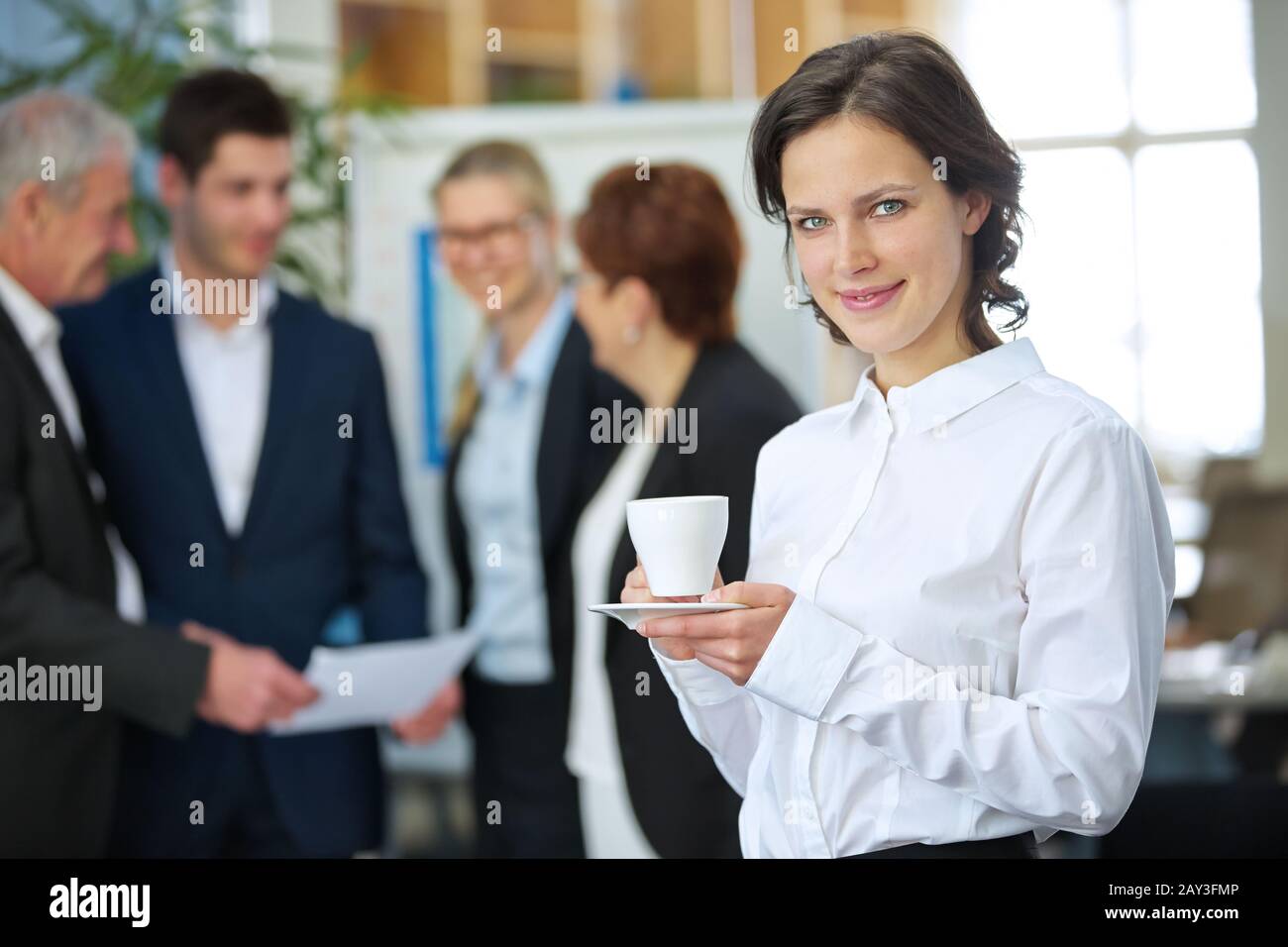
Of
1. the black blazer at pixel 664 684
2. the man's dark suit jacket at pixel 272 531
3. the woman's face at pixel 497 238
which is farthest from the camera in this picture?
the woman's face at pixel 497 238

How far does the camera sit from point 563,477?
236cm

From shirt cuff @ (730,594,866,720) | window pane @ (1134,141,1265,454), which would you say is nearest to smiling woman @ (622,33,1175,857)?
shirt cuff @ (730,594,866,720)

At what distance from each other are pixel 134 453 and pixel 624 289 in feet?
2.68

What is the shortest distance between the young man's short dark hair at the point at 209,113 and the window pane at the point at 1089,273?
4.42 ft

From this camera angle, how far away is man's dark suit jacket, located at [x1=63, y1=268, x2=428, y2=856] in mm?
2094

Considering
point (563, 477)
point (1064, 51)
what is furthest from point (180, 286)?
point (1064, 51)

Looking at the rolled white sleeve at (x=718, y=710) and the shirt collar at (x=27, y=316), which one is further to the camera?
the shirt collar at (x=27, y=316)

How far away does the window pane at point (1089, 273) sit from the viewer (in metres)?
1.77

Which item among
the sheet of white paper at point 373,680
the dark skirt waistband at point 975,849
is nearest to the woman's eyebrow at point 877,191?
the dark skirt waistband at point 975,849

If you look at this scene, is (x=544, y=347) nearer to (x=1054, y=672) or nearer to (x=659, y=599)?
(x=659, y=599)

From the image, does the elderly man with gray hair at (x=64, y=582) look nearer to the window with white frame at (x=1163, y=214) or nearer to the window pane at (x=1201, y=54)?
Answer: the window with white frame at (x=1163, y=214)

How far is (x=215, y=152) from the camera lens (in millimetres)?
2344

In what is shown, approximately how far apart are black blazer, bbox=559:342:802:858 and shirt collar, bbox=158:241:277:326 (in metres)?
0.88

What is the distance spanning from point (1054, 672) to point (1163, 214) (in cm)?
310
